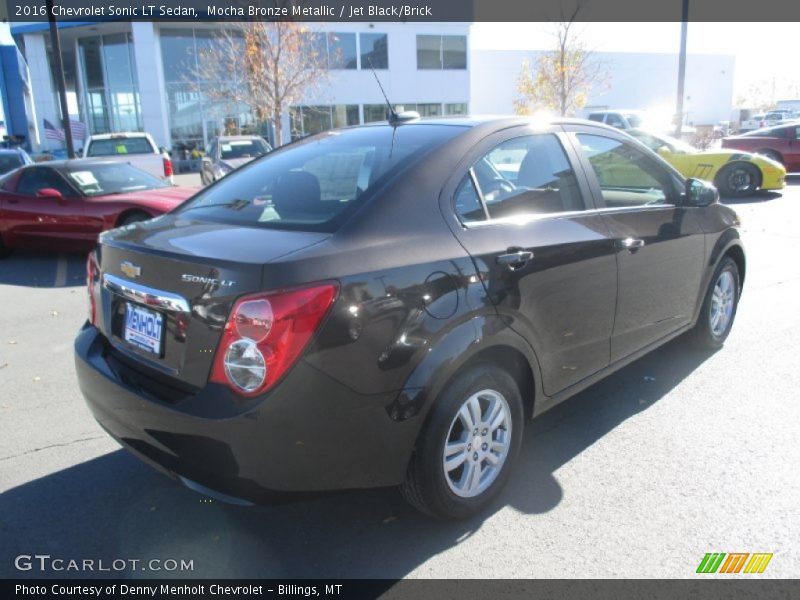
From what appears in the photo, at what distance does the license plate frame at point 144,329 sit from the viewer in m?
2.50

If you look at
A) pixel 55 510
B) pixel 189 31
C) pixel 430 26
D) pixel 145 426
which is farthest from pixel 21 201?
pixel 430 26

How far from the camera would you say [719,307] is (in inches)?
191

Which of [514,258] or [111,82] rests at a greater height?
[111,82]

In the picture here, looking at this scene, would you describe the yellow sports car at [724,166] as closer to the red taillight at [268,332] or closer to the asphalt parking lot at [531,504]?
the asphalt parking lot at [531,504]

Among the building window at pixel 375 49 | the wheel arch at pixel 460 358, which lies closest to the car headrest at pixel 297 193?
the wheel arch at pixel 460 358

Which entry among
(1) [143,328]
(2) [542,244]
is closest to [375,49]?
(2) [542,244]

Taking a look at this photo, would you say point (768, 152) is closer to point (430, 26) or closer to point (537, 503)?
point (537, 503)

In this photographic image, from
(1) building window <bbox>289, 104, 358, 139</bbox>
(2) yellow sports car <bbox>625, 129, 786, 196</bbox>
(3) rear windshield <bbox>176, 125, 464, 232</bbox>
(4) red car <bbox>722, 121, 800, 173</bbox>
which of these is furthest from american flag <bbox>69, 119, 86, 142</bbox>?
(3) rear windshield <bbox>176, 125, 464, 232</bbox>

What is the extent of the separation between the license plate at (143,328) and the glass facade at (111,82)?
3343cm

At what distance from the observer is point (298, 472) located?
2.29m

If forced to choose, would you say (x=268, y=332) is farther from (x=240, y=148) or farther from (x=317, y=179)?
(x=240, y=148)

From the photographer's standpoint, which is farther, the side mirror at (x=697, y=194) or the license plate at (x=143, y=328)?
the side mirror at (x=697, y=194)

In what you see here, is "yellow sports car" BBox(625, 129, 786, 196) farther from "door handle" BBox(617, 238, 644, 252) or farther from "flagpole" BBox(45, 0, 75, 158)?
"flagpole" BBox(45, 0, 75, 158)

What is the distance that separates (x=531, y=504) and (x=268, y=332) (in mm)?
1583
